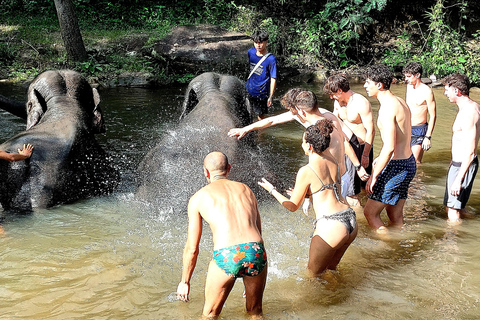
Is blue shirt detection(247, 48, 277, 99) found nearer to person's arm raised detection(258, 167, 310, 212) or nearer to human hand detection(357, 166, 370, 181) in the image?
human hand detection(357, 166, 370, 181)

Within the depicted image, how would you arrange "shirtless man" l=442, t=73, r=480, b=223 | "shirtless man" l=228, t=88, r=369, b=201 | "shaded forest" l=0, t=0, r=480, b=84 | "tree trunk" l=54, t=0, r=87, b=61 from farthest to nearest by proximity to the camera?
"shaded forest" l=0, t=0, r=480, b=84, "tree trunk" l=54, t=0, r=87, b=61, "shirtless man" l=442, t=73, r=480, b=223, "shirtless man" l=228, t=88, r=369, b=201

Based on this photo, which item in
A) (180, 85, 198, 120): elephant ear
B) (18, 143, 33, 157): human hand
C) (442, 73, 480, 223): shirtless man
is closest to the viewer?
(442, 73, 480, 223): shirtless man

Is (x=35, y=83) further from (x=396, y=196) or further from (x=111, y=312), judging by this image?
(x=396, y=196)

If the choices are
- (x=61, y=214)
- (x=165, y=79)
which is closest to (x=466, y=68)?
(x=165, y=79)

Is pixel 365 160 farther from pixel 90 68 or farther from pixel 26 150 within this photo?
pixel 90 68

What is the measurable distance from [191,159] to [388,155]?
2204 mm

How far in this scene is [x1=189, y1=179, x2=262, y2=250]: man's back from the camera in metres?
3.30

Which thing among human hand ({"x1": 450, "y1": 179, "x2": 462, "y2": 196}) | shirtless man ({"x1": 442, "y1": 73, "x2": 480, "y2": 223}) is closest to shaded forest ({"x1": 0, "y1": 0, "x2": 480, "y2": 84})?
shirtless man ({"x1": 442, "y1": 73, "x2": 480, "y2": 223})

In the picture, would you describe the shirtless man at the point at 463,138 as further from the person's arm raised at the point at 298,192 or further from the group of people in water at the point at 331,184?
the person's arm raised at the point at 298,192

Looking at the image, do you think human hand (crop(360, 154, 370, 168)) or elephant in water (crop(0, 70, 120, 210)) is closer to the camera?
human hand (crop(360, 154, 370, 168))

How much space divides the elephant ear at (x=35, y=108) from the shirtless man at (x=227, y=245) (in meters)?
4.23

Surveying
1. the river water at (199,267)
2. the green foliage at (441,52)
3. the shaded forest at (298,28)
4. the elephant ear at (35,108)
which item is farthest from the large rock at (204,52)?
the river water at (199,267)

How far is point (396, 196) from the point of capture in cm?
486

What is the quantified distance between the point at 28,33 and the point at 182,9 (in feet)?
17.1
